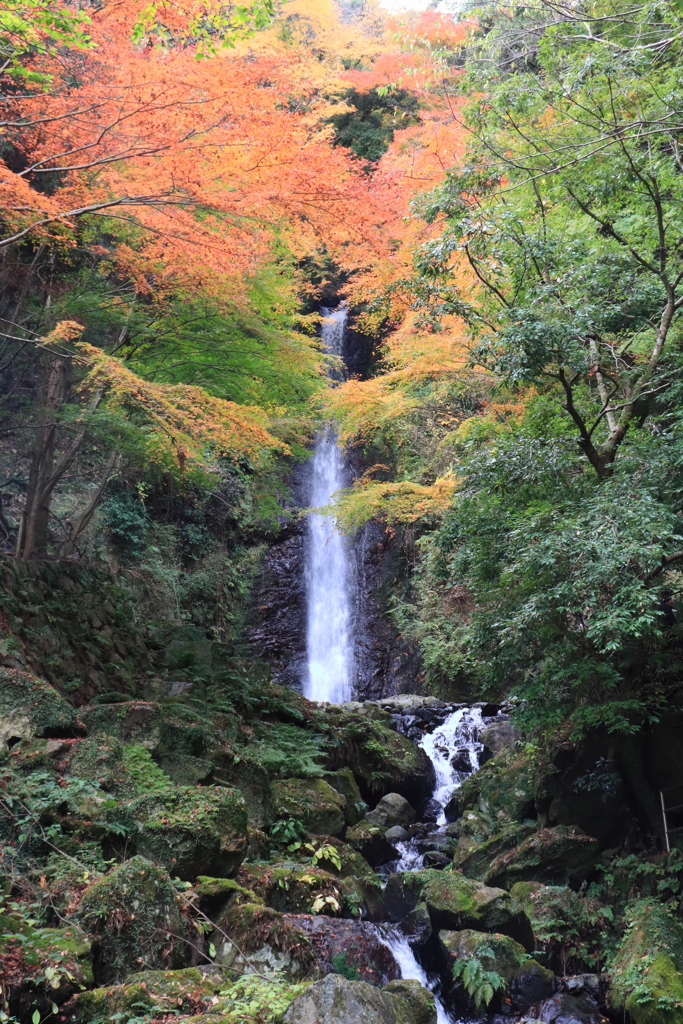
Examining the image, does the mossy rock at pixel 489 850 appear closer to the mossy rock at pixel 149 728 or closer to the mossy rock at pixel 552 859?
the mossy rock at pixel 552 859

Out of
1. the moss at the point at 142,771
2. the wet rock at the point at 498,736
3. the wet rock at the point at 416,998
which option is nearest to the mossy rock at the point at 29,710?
the moss at the point at 142,771

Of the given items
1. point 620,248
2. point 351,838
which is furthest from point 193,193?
point 351,838

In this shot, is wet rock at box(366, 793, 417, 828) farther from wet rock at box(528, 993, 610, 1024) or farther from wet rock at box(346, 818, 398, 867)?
wet rock at box(528, 993, 610, 1024)

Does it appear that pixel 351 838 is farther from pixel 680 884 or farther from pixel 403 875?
pixel 680 884

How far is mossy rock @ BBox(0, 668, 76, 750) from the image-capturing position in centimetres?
598

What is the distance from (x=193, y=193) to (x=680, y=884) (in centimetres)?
947

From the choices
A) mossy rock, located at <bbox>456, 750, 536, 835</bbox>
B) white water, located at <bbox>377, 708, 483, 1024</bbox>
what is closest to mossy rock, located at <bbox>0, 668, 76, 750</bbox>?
white water, located at <bbox>377, 708, 483, 1024</bbox>

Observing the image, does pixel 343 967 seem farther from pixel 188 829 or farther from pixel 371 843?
pixel 371 843

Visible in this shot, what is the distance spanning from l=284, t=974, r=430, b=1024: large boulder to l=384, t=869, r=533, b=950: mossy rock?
11.1 ft

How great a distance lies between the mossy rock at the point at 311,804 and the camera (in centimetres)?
812

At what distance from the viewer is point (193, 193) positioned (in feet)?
26.6

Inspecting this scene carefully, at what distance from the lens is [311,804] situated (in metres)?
8.45

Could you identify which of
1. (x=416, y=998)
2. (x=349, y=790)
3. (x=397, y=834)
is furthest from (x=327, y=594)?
(x=416, y=998)

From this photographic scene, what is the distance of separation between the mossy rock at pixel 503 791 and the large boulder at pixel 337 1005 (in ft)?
19.2
